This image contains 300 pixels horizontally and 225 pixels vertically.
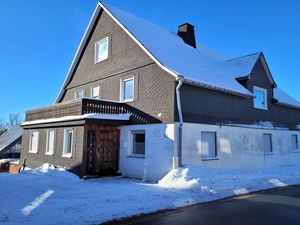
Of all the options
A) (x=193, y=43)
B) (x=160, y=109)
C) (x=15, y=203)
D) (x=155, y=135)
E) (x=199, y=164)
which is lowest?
(x=15, y=203)

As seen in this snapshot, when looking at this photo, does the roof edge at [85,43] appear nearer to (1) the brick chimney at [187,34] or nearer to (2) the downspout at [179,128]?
(2) the downspout at [179,128]

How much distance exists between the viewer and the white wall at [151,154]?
1370 cm

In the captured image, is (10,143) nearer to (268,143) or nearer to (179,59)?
(179,59)

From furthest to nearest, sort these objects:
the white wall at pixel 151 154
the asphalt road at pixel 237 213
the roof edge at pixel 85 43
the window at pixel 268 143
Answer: the window at pixel 268 143, the roof edge at pixel 85 43, the white wall at pixel 151 154, the asphalt road at pixel 237 213

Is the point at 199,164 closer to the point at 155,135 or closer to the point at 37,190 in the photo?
the point at 155,135

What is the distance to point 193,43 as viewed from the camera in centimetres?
2245

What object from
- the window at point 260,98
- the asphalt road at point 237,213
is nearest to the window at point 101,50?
the window at point 260,98

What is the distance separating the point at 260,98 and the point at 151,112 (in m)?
9.23

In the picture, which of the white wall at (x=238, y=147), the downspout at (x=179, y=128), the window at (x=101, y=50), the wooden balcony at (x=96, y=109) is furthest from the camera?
the window at (x=101, y=50)

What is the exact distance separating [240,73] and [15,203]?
1557 centimetres

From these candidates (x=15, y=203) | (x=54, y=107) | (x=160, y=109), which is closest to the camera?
(x=15, y=203)

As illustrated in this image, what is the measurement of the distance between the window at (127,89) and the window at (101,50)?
292 centimetres

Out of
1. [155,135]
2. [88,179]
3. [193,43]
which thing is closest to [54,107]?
[88,179]

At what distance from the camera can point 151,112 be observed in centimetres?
1497
